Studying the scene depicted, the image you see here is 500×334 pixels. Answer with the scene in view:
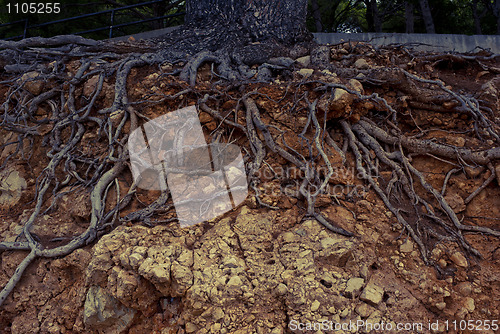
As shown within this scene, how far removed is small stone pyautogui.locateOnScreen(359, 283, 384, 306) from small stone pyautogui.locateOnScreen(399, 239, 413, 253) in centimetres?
38

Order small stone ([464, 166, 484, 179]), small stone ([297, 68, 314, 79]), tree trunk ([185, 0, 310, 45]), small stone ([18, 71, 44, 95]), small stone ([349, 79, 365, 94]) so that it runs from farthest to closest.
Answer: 1. tree trunk ([185, 0, 310, 45])
2. small stone ([18, 71, 44, 95])
3. small stone ([297, 68, 314, 79])
4. small stone ([349, 79, 365, 94])
5. small stone ([464, 166, 484, 179])

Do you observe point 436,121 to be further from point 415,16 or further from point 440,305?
point 415,16

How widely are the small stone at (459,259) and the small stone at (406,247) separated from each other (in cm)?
27

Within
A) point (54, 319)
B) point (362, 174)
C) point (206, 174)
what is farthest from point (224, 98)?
point (54, 319)

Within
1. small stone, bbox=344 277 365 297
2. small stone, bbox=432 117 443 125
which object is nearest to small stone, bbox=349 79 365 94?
small stone, bbox=432 117 443 125

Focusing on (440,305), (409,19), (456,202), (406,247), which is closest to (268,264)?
(406,247)

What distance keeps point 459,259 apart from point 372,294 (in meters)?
0.73

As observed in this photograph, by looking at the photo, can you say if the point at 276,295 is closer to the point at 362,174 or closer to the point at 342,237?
the point at 342,237

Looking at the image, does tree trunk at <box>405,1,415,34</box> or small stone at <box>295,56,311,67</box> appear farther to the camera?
tree trunk at <box>405,1,415,34</box>

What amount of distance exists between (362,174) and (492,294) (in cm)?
114

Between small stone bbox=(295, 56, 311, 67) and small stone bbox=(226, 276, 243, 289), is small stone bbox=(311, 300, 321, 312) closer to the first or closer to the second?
small stone bbox=(226, 276, 243, 289)

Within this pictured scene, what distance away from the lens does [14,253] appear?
8.79 feet

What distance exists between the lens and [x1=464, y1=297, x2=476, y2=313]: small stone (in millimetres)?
2127

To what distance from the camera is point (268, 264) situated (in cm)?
225
